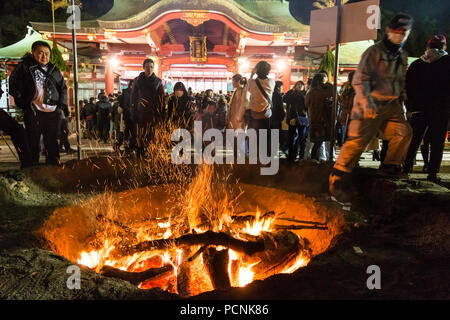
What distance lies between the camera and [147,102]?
18.9 feet

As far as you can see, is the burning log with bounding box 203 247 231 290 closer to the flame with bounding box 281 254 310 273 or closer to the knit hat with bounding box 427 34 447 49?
the flame with bounding box 281 254 310 273

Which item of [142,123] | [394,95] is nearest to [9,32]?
[142,123]

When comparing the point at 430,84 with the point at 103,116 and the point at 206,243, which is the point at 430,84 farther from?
the point at 103,116

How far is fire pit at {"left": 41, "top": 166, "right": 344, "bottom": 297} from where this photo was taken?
2996 mm

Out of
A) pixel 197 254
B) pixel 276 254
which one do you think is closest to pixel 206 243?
pixel 197 254

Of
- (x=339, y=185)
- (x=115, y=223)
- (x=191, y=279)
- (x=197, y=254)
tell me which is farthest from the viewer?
(x=339, y=185)

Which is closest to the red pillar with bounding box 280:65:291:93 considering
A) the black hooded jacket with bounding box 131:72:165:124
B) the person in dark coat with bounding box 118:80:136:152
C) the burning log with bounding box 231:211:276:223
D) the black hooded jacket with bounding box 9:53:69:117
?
the person in dark coat with bounding box 118:80:136:152

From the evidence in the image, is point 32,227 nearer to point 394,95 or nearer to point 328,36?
point 394,95

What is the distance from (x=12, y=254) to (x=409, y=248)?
314 cm

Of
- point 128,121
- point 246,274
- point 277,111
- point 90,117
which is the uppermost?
point 277,111

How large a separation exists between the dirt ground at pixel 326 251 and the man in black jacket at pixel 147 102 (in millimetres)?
1223

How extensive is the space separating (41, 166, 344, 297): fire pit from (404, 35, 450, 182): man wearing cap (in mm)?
2192

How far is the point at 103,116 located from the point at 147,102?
542 centimetres

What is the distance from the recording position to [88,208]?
3928 mm
